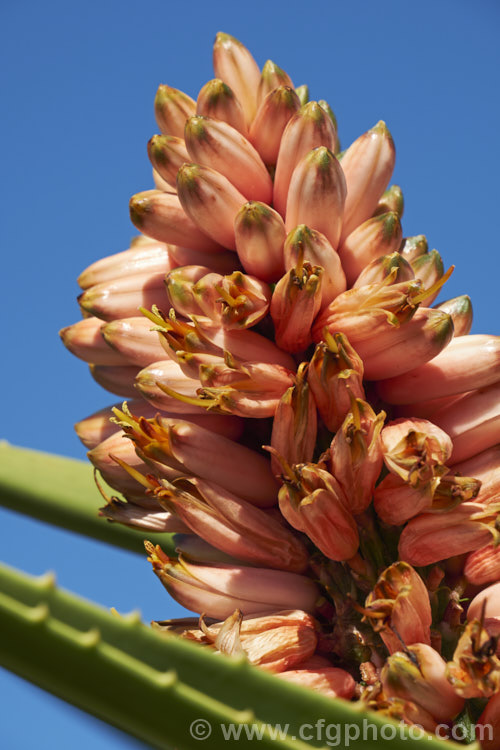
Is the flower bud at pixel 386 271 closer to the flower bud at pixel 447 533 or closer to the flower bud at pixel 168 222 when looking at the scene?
the flower bud at pixel 168 222

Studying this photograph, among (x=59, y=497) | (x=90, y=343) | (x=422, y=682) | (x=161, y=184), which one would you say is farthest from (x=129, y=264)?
(x=422, y=682)

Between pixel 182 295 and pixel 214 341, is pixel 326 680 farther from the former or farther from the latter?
pixel 182 295

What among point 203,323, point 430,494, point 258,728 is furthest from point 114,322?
point 258,728

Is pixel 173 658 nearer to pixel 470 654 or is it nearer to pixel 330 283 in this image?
pixel 470 654

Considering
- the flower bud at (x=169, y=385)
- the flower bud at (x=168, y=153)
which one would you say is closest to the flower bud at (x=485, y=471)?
the flower bud at (x=169, y=385)

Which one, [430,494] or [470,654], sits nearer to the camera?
[470,654]

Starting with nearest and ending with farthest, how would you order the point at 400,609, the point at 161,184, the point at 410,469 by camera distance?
the point at 400,609, the point at 410,469, the point at 161,184

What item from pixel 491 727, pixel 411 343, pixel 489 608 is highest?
pixel 411 343
